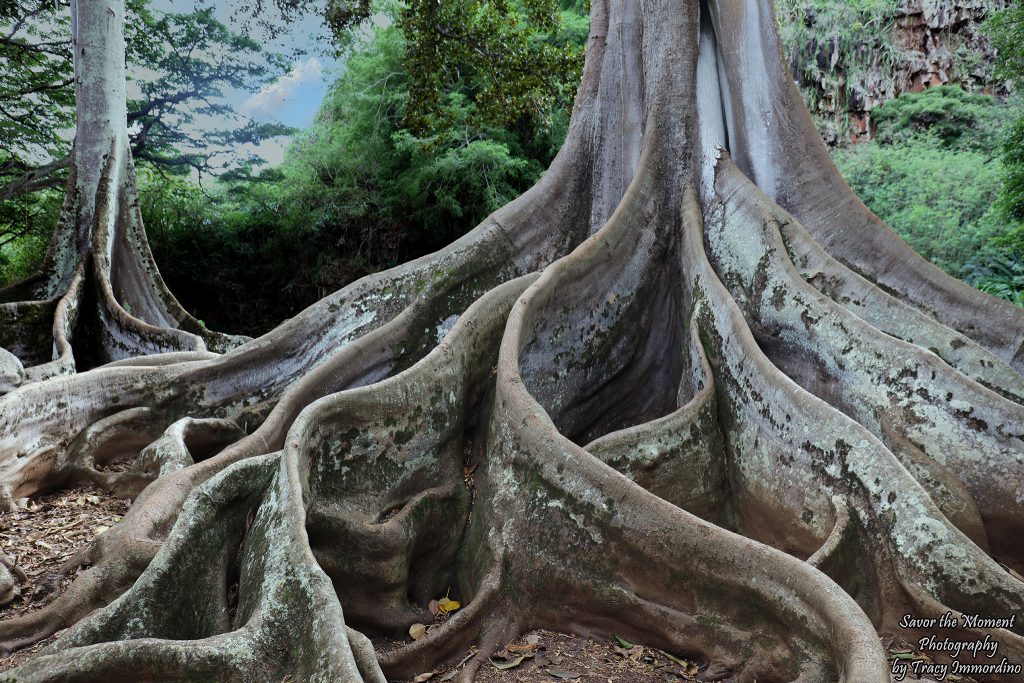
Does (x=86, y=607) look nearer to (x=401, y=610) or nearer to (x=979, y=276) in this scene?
(x=401, y=610)

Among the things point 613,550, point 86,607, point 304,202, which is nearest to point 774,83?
point 613,550

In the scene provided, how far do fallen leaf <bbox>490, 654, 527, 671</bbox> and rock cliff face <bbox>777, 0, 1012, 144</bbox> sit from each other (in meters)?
Answer: 15.9

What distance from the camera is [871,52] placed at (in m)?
16.3

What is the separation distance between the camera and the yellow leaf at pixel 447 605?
10.7 ft

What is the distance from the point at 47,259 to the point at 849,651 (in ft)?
26.1

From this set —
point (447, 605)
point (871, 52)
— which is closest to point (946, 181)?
point (871, 52)

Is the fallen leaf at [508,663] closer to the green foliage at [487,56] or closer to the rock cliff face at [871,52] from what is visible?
the green foliage at [487,56]

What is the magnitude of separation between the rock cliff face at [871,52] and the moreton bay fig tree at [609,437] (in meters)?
12.6

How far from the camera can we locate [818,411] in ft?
11.2

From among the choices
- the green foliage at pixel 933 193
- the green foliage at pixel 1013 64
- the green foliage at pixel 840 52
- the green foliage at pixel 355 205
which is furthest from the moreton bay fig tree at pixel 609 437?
the green foliage at pixel 840 52

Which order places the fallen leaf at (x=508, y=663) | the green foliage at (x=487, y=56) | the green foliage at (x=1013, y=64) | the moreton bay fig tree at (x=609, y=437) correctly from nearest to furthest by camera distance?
the moreton bay fig tree at (x=609, y=437) < the fallen leaf at (x=508, y=663) < the green foliage at (x=1013, y=64) < the green foliage at (x=487, y=56)

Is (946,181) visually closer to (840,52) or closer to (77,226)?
(840,52)

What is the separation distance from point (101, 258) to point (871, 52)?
15.9 m

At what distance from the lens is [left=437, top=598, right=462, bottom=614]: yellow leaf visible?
3259mm
